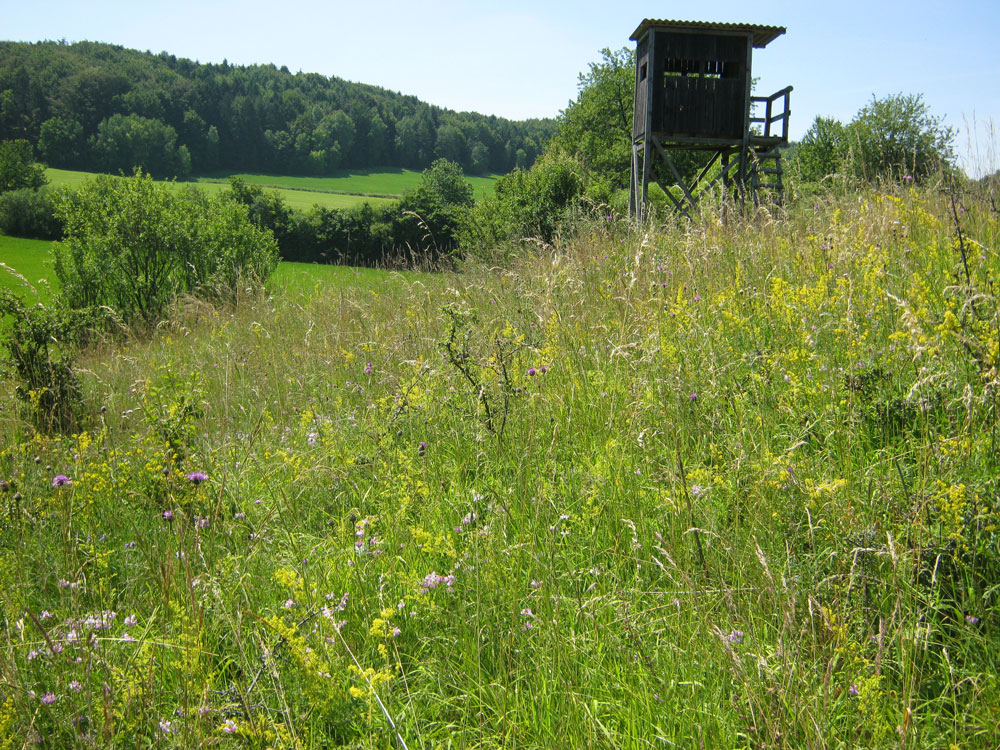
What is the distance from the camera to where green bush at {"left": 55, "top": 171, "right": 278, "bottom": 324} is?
17.0 meters

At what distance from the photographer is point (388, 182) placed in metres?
83.6

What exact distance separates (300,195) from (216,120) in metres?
26.9

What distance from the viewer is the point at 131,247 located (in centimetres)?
1722

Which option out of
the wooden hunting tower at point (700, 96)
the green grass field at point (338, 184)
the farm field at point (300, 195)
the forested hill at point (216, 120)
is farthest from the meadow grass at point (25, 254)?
the wooden hunting tower at point (700, 96)

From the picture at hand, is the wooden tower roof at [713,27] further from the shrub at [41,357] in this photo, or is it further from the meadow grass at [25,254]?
the meadow grass at [25,254]

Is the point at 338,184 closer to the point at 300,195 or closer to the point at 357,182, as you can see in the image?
the point at 357,182

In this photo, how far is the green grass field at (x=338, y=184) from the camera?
64.0m

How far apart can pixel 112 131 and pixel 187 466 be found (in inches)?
3122

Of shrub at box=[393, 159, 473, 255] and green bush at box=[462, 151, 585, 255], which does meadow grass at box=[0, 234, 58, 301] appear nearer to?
shrub at box=[393, 159, 473, 255]

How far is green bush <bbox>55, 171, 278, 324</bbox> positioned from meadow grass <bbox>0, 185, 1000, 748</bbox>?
585 inches

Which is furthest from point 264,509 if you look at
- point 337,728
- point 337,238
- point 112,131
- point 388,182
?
point 388,182

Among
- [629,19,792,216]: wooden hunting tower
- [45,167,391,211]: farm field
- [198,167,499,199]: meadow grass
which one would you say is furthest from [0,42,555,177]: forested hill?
[629,19,792,216]: wooden hunting tower

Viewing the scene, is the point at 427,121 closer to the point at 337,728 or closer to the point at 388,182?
the point at 388,182

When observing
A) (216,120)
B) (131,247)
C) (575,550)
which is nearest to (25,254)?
(131,247)
